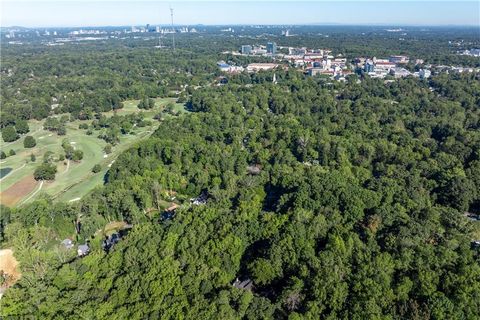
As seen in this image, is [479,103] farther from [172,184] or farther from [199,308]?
[199,308]

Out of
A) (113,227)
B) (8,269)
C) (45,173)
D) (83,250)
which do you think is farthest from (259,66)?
(8,269)

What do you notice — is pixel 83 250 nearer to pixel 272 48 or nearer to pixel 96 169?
pixel 96 169

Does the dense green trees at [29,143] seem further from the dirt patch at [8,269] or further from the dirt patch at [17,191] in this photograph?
the dirt patch at [8,269]

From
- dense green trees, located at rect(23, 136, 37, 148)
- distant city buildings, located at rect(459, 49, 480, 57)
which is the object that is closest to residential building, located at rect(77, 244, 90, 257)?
dense green trees, located at rect(23, 136, 37, 148)

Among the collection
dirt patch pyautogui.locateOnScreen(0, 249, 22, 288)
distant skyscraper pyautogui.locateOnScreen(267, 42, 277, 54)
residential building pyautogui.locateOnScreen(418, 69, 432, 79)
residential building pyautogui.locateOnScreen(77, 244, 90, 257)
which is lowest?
dirt patch pyautogui.locateOnScreen(0, 249, 22, 288)

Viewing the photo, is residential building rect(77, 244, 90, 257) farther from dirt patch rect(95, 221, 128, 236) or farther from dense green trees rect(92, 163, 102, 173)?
dense green trees rect(92, 163, 102, 173)

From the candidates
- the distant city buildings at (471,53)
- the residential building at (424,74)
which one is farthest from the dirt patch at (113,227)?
the distant city buildings at (471,53)
